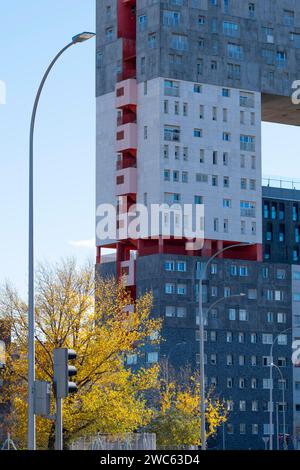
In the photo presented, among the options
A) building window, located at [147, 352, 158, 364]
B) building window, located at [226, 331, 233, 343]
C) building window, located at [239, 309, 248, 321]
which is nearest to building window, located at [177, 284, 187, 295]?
building window, located at [147, 352, 158, 364]

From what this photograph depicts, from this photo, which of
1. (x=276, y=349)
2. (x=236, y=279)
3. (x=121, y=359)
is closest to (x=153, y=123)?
(x=236, y=279)

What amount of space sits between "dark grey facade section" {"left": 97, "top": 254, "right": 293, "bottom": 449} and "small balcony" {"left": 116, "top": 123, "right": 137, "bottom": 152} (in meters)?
12.1

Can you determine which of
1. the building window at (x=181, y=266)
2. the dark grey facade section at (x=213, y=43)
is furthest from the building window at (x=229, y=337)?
the dark grey facade section at (x=213, y=43)

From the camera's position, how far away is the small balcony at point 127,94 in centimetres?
13850

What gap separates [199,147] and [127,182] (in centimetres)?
896

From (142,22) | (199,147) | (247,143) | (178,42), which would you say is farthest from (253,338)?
(142,22)

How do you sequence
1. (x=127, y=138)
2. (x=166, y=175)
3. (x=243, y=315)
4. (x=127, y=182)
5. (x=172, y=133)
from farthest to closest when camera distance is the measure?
(x=243, y=315) → (x=127, y=138) → (x=172, y=133) → (x=127, y=182) → (x=166, y=175)

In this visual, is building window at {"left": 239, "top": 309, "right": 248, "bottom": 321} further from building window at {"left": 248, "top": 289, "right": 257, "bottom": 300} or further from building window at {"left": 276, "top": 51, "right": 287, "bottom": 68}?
building window at {"left": 276, "top": 51, "right": 287, "bottom": 68}

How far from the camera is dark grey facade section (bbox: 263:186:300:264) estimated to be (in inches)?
7013

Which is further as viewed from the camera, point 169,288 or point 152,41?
point 152,41

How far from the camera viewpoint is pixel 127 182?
13712 centimetres

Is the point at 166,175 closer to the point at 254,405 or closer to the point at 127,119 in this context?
the point at 127,119

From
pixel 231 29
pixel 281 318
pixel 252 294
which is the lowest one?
pixel 281 318

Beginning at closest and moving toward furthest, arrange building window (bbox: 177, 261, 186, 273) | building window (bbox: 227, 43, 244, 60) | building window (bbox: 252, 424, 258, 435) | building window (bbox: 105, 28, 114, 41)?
building window (bbox: 177, 261, 186, 273), building window (bbox: 227, 43, 244, 60), building window (bbox: 252, 424, 258, 435), building window (bbox: 105, 28, 114, 41)
